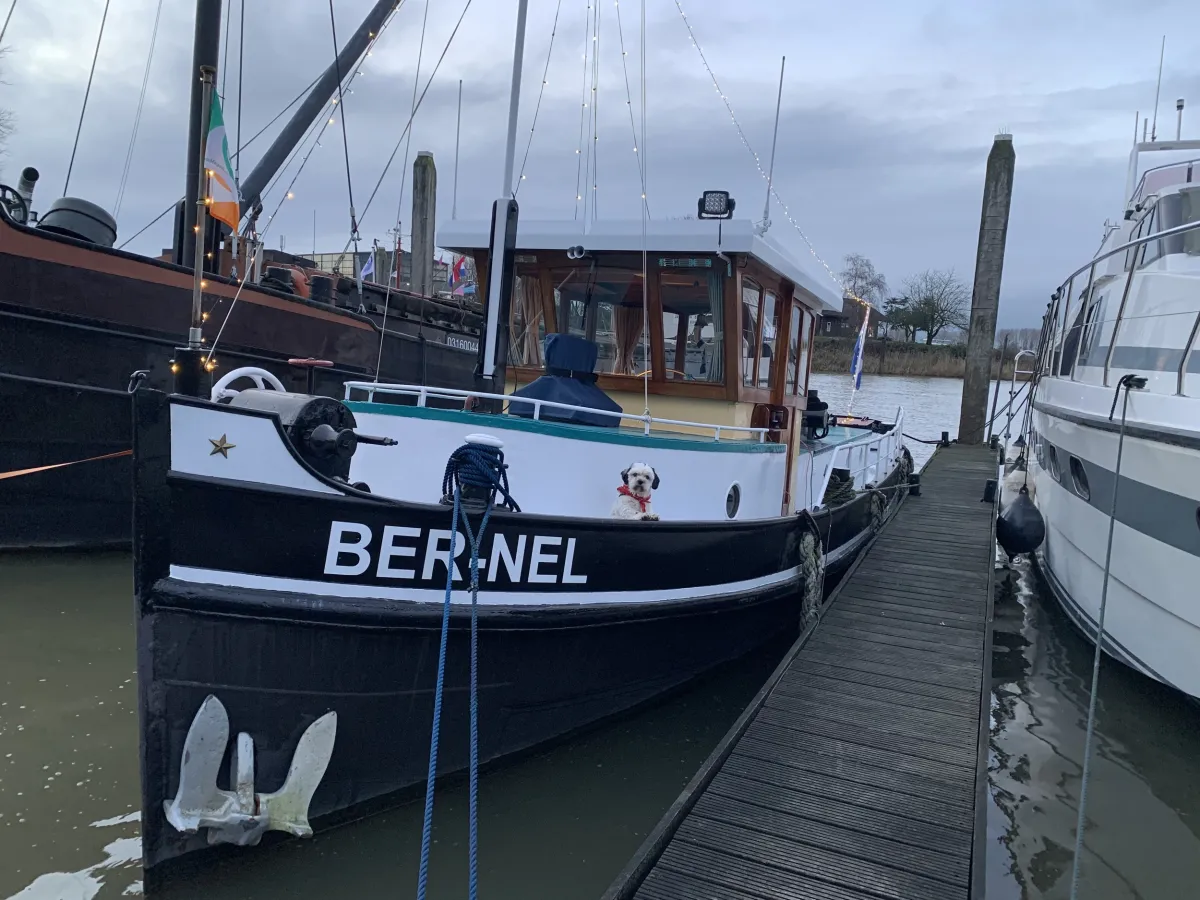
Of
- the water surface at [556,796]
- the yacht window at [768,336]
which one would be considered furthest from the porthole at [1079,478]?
the yacht window at [768,336]

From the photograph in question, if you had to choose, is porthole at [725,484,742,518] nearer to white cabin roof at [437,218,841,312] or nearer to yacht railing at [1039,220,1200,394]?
white cabin roof at [437,218,841,312]

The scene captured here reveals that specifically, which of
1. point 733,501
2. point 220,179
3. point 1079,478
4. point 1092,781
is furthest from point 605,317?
point 1079,478

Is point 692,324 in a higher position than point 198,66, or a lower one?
lower

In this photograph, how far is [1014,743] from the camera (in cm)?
556

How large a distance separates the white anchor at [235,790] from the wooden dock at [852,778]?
1.49m

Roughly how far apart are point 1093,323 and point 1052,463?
1579 mm

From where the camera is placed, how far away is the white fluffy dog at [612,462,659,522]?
15.4ft

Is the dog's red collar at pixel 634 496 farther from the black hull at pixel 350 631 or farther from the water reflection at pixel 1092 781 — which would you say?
the water reflection at pixel 1092 781

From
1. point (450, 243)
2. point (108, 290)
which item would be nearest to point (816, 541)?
point (450, 243)

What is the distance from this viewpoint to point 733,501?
18.9 feet

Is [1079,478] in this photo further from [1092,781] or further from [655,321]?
[655,321]

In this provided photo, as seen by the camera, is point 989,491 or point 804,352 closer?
point 804,352

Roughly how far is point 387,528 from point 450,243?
126 inches

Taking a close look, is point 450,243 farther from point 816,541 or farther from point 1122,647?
point 1122,647
